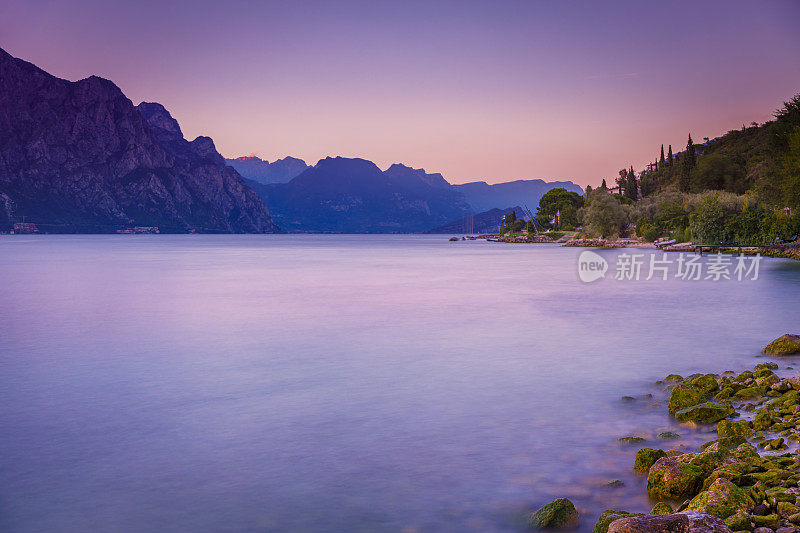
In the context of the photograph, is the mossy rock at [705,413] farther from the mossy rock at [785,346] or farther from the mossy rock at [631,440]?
the mossy rock at [785,346]

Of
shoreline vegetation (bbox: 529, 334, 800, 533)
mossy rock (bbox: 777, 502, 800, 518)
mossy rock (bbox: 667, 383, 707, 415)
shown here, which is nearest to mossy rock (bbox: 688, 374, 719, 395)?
shoreline vegetation (bbox: 529, 334, 800, 533)

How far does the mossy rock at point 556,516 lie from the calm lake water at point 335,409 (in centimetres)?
35

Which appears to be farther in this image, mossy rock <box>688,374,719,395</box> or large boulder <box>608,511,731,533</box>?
mossy rock <box>688,374,719,395</box>

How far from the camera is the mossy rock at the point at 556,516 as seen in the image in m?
7.79

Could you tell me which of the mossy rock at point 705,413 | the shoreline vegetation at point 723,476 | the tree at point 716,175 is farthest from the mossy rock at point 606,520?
the tree at point 716,175

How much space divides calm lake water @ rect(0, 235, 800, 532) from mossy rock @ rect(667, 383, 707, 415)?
0.40 meters

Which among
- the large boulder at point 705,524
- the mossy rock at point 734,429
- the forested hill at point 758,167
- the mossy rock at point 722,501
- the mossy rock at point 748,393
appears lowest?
the mossy rock at point 748,393

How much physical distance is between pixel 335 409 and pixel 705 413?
26.6ft

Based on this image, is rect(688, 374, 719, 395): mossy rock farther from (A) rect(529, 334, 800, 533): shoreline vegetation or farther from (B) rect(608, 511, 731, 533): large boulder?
(B) rect(608, 511, 731, 533): large boulder

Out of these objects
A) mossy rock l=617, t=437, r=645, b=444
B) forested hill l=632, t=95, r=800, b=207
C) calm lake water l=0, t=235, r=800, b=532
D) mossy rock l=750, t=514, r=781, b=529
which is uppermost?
forested hill l=632, t=95, r=800, b=207

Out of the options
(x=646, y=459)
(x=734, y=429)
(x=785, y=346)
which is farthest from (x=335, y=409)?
(x=785, y=346)

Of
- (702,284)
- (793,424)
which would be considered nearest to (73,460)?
(793,424)

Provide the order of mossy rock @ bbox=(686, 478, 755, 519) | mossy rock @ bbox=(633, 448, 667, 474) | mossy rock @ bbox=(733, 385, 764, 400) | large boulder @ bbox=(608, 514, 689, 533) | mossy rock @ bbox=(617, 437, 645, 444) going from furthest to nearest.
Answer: mossy rock @ bbox=(733, 385, 764, 400) → mossy rock @ bbox=(617, 437, 645, 444) → mossy rock @ bbox=(633, 448, 667, 474) → mossy rock @ bbox=(686, 478, 755, 519) → large boulder @ bbox=(608, 514, 689, 533)

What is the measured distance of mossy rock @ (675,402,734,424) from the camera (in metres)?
12.1
